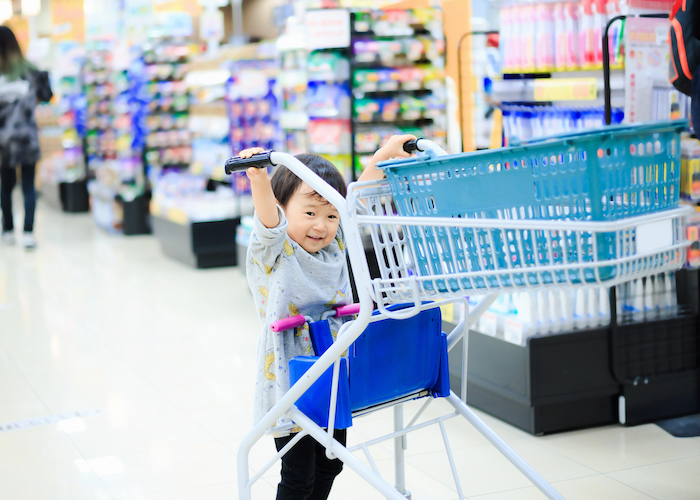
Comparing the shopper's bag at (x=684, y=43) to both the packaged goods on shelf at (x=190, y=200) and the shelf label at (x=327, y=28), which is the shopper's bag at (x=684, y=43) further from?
the packaged goods on shelf at (x=190, y=200)

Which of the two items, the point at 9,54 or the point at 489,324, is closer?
the point at 489,324

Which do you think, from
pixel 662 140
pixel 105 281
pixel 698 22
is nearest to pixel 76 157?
pixel 105 281

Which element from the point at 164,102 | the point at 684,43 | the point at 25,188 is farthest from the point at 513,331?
the point at 164,102

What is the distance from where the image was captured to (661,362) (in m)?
3.54

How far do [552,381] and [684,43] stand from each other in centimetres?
138

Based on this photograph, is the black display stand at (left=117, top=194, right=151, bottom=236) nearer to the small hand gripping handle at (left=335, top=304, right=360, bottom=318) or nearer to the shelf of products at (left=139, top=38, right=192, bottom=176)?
the shelf of products at (left=139, top=38, right=192, bottom=176)

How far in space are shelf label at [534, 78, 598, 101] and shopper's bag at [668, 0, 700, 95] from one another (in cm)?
67

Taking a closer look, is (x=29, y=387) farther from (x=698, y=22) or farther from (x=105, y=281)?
(x=698, y=22)

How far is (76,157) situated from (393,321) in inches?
420

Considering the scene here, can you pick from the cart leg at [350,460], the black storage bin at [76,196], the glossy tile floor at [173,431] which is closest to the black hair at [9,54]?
the glossy tile floor at [173,431]

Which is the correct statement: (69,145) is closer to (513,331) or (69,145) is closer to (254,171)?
(513,331)

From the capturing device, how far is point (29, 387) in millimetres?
4094

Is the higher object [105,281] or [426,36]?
[426,36]

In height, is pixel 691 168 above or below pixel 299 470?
above
